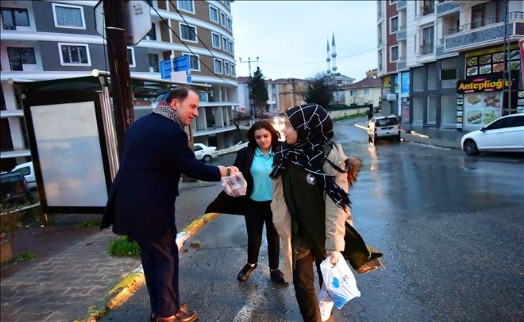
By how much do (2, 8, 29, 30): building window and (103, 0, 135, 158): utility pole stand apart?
105 ft

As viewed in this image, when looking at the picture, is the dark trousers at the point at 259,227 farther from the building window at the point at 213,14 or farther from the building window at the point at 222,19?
the building window at the point at 222,19

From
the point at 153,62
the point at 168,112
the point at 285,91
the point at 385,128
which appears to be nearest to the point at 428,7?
the point at 385,128

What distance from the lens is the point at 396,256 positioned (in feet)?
14.8

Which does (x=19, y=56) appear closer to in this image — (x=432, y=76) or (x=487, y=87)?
(x=432, y=76)

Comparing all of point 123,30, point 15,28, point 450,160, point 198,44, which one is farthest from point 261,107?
point 123,30

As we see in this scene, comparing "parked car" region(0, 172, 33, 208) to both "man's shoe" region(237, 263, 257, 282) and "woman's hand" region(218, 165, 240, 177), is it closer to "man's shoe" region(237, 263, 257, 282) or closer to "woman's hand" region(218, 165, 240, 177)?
"man's shoe" region(237, 263, 257, 282)

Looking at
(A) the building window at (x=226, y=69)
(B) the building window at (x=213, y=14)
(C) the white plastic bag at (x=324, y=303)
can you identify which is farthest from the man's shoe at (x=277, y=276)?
(A) the building window at (x=226, y=69)

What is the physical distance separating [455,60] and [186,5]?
2866 centimetres

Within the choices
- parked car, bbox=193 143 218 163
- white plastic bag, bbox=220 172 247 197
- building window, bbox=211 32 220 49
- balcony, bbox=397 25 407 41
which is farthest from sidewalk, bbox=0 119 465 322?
building window, bbox=211 32 220 49

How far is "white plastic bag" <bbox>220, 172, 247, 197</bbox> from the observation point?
3.30 metres

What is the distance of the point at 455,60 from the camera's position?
1017 inches

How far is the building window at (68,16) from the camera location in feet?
98.9

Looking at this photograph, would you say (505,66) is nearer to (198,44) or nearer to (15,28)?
(198,44)

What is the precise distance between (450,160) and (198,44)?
34.5m
